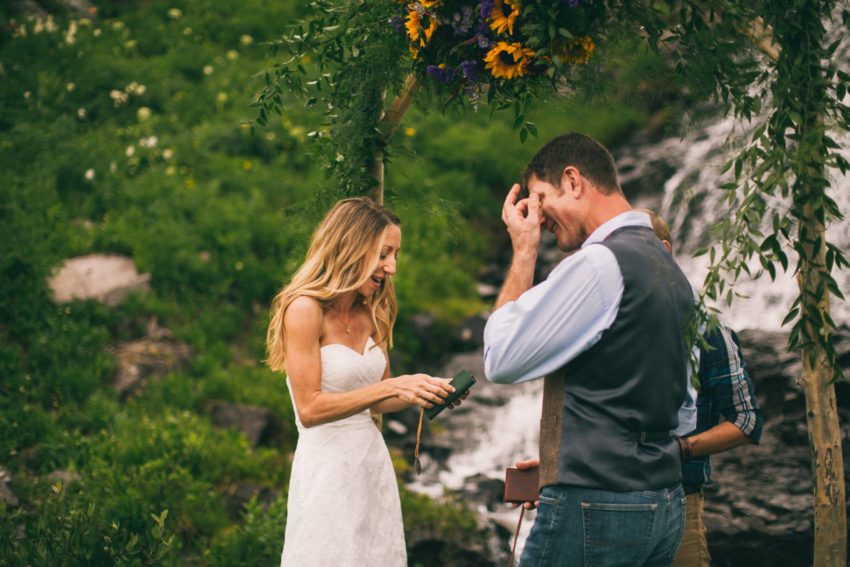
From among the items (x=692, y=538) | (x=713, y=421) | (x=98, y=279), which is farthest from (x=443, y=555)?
(x=98, y=279)

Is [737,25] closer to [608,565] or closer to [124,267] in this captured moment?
[608,565]

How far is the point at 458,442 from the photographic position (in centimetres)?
884

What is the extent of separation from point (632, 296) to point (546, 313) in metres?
0.28

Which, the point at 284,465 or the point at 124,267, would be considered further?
the point at 124,267

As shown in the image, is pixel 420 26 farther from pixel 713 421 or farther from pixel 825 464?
pixel 825 464

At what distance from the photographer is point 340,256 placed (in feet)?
12.9

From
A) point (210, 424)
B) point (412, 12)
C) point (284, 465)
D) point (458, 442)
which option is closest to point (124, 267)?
point (210, 424)

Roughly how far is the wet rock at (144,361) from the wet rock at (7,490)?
1577 mm

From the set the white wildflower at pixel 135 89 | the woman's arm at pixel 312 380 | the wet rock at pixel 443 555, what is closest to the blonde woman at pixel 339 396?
the woman's arm at pixel 312 380

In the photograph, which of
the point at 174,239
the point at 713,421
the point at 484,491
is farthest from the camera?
the point at 174,239

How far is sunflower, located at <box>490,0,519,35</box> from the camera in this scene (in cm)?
329

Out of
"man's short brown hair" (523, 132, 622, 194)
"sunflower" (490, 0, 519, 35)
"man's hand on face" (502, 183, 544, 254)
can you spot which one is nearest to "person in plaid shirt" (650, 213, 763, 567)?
"man's short brown hair" (523, 132, 622, 194)

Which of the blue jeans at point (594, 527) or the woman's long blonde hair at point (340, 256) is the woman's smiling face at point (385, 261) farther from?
the blue jeans at point (594, 527)

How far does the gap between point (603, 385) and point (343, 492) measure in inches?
60.5
